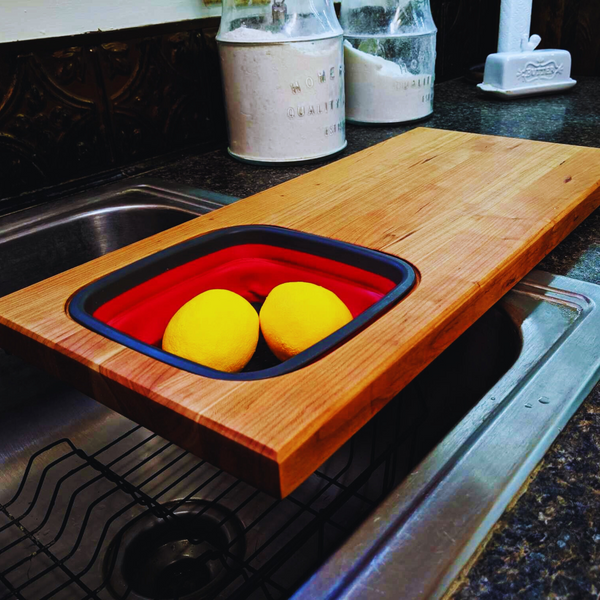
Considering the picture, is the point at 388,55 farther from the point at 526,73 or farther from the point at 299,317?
the point at 299,317

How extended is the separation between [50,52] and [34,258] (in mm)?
309

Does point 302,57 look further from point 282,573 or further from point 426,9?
point 282,573

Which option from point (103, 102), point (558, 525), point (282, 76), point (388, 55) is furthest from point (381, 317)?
point (388, 55)

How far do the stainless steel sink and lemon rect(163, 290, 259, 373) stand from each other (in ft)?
0.41

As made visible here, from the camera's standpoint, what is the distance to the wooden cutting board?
1.22ft

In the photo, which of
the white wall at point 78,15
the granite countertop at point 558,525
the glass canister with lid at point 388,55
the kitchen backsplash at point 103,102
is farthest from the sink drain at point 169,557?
the glass canister with lid at point 388,55

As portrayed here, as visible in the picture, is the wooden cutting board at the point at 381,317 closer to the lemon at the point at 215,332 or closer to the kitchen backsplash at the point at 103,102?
the lemon at the point at 215,332

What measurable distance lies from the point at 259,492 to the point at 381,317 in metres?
0.31

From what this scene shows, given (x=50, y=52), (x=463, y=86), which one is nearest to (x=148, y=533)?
(x=50, y=52)

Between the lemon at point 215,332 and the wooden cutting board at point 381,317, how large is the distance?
0.06m

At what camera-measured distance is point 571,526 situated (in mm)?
368

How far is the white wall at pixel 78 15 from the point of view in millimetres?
845

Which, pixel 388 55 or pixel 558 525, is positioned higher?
pixel 388 55

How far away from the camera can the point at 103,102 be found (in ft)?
3.15
